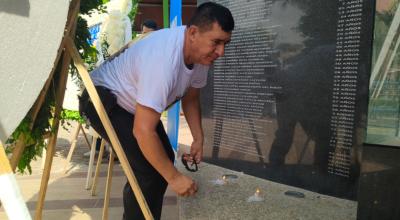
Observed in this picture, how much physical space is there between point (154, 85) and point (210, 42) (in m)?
0.35

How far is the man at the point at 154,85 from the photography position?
5.80 ft

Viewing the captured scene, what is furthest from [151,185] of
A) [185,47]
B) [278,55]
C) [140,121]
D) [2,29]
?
[278,55]

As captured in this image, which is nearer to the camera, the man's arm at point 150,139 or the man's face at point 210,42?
the man's arm at point 150,139

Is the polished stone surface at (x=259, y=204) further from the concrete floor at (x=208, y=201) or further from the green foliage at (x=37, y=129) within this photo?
the green foliage at (x=37, y=129)

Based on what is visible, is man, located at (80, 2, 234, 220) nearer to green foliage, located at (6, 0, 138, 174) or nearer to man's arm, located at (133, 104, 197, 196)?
man's arm, located at (133, 104, 197, 196)

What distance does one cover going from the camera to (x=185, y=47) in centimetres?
198

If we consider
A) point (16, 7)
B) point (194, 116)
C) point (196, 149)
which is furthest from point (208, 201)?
point (16, 7)

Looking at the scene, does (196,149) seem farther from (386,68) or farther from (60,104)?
(386,68)

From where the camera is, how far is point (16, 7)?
3.63ft

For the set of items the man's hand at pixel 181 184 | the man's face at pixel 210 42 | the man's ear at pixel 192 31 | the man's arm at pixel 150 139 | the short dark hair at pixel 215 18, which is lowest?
the man's hand at pixel 181 184

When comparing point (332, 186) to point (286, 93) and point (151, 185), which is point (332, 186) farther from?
point (151, 185)

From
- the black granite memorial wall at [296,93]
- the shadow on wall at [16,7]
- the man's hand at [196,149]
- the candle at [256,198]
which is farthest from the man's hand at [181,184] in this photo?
the black granite memorial wall at [296,93]

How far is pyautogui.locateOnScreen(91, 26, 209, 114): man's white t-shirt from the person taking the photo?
1.77m

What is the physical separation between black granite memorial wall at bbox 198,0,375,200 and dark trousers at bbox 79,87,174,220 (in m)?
1.69
